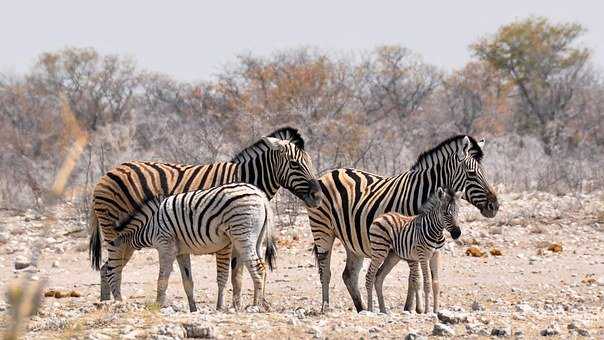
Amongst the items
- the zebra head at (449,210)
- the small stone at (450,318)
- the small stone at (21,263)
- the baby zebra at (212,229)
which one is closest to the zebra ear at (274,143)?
the baby zebra at (212,229)

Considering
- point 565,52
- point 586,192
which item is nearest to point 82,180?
point 586,192

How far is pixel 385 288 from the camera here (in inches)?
401

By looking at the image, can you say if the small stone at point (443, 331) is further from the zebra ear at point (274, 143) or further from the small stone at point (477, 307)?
the zebra ear at point (274, 143)

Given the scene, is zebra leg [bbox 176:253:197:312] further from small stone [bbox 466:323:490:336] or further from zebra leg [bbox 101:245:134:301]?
small stone [bbox 466:323:490:336]

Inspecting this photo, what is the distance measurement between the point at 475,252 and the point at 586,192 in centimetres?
661

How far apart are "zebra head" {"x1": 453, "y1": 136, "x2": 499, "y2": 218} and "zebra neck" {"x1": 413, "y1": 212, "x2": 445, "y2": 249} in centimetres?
86

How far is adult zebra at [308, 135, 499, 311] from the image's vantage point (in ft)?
27.9

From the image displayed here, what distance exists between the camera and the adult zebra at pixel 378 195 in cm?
851

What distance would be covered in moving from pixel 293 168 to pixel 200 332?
359 centimetres

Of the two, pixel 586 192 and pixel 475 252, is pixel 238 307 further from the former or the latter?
pixel 586 192

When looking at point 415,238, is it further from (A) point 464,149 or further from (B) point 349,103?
(B) point 349,103

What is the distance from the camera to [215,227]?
26.0 feet

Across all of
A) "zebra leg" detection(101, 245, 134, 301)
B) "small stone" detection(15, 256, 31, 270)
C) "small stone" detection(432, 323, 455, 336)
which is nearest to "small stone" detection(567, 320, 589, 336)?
"small stone" detection(432, 323, 455, 336)

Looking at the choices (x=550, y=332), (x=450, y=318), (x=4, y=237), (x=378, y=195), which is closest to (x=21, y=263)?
(x=4, y=237)
